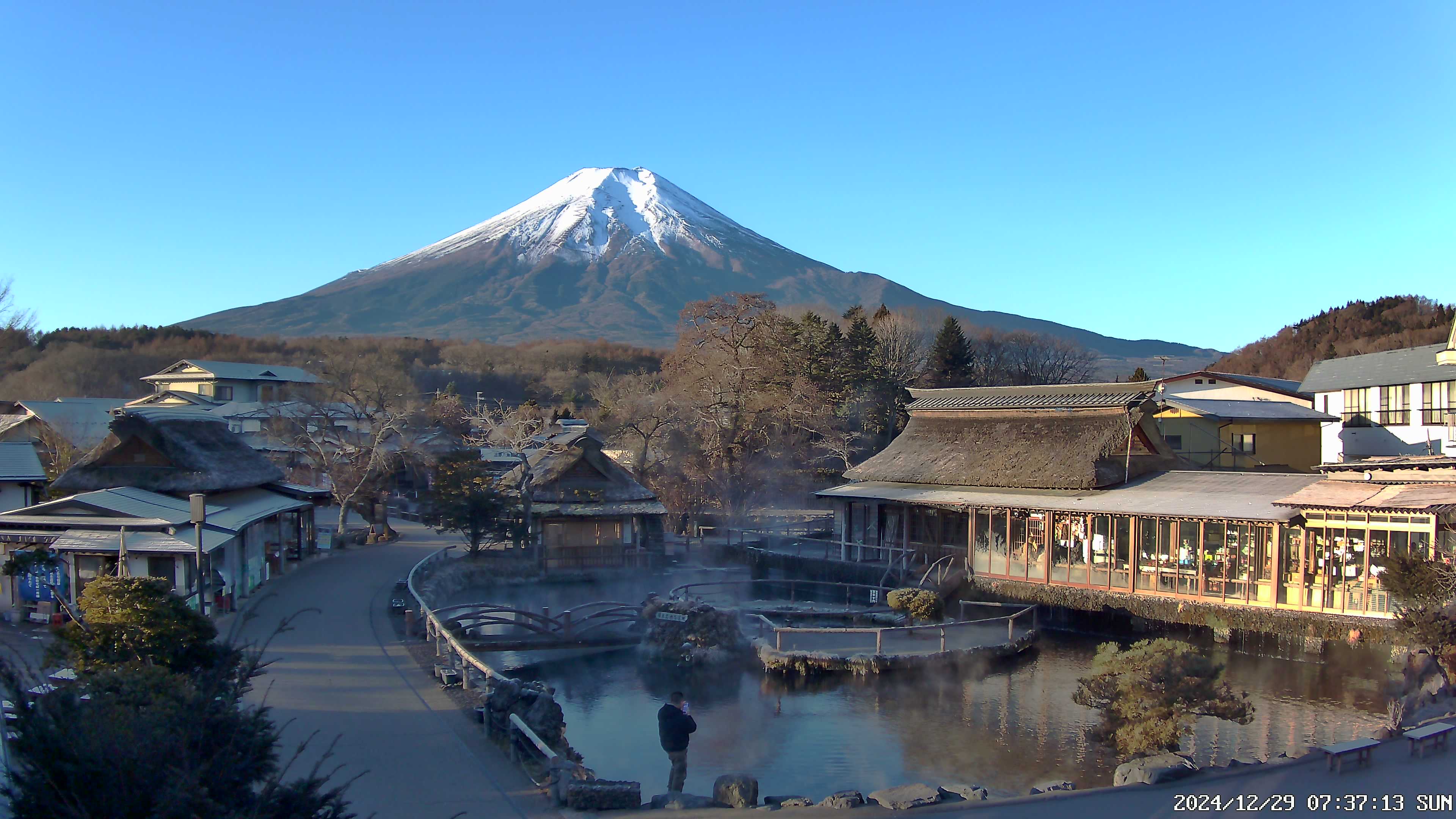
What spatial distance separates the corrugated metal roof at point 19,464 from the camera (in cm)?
1995

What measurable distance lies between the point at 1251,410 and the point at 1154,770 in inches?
1008

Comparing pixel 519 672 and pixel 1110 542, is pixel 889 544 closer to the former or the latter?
pixel 1110 542

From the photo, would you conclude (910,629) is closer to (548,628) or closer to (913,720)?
(913,720)

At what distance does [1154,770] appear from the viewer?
9.24 m

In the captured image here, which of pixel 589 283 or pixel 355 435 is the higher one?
pixel 589 283

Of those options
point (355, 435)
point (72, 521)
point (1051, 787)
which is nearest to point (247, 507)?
point (72, 521)

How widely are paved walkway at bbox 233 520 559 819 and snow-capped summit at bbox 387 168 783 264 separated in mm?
116899

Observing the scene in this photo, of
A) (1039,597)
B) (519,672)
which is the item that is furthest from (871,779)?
(1039,597)

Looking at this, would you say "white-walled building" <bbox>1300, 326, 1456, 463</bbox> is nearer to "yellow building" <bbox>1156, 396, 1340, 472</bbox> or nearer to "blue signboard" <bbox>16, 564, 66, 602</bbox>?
"yellow building" <bbox>1156, 396, 1340, 472</bbox>

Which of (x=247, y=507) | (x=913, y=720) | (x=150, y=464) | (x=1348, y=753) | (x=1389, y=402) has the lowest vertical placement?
(x=913, y=720)

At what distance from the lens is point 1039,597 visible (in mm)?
20984

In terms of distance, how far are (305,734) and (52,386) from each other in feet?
176

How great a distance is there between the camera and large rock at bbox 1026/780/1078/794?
32.0 ft

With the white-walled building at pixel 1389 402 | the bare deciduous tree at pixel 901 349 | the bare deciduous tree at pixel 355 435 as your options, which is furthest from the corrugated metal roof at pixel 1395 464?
the bare deciduous tree at pixel 901 349
